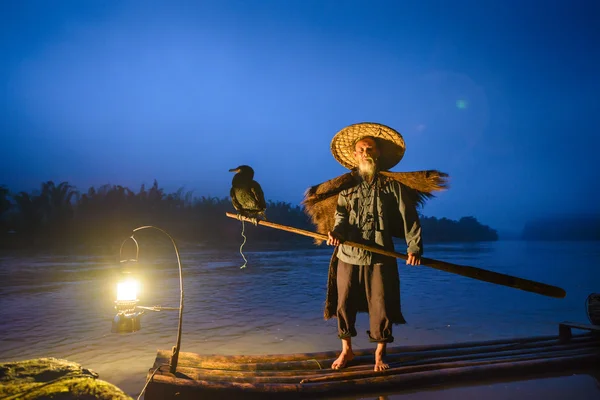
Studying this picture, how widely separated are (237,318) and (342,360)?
14.8ft

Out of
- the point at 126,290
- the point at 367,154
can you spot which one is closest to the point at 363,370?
the point at 367,154

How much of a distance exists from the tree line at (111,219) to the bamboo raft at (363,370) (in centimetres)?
2504

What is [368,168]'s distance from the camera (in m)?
3.77

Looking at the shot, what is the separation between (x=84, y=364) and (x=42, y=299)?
5780 millimetres

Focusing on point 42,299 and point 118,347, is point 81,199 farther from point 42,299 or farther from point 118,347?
point 118,347

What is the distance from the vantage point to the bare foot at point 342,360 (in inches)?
139

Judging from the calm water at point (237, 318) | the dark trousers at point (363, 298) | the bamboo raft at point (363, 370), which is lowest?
the calm water at point (237, 318)

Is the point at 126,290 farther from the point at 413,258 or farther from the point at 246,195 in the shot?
the point at 413,258

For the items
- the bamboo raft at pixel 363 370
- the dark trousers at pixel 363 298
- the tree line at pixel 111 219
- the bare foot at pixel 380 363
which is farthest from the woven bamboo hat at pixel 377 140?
the tree line at pixel 111 219

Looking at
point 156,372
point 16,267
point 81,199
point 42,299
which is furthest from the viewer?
point 81,199

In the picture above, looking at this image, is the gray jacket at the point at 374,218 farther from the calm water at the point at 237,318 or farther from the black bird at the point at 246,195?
the calm water at the point at 237,318

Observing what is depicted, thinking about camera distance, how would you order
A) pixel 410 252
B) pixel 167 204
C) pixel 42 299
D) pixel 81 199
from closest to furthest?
pixel 410 252 < pixel 42 299 < pixel 81 199 < pixel 167 204

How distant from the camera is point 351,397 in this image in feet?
10.2

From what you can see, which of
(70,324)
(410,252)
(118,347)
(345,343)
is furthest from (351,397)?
(70,324)
